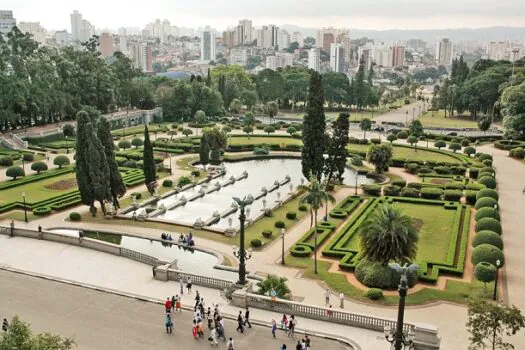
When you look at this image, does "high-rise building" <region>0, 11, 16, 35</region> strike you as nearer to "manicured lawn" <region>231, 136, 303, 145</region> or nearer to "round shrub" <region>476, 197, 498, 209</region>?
"manicured lawn" <region>231, 136, 303, 145</region>

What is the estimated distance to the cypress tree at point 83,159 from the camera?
44.2 meters

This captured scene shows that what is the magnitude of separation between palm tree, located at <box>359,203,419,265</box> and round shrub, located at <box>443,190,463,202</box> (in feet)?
69.0

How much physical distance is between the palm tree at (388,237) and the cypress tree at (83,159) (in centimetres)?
2284

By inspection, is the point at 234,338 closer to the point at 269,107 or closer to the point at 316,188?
the point at 316,188

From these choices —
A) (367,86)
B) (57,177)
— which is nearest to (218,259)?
(57,177)

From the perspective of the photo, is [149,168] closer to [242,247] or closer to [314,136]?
[314,136]

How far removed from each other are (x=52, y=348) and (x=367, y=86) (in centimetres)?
11948

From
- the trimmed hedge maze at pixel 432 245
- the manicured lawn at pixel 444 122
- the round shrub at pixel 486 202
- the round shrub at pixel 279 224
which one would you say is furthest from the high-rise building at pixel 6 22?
the round shrub at pixel 486 202

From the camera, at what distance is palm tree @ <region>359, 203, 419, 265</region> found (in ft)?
104

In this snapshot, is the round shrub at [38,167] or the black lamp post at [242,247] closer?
the black lamp post at [242,247]

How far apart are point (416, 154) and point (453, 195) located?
23562 millimetres

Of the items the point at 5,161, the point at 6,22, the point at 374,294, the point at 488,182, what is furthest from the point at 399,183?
the point at 6,22

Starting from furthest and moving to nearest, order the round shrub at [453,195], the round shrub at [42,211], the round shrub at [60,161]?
the round shrub at [60,161], the round shrub at [453,195], the round shrub at [42,211]

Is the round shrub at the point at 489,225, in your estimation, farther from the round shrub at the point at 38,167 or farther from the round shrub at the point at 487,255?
the round shrub at the point at 38,167
